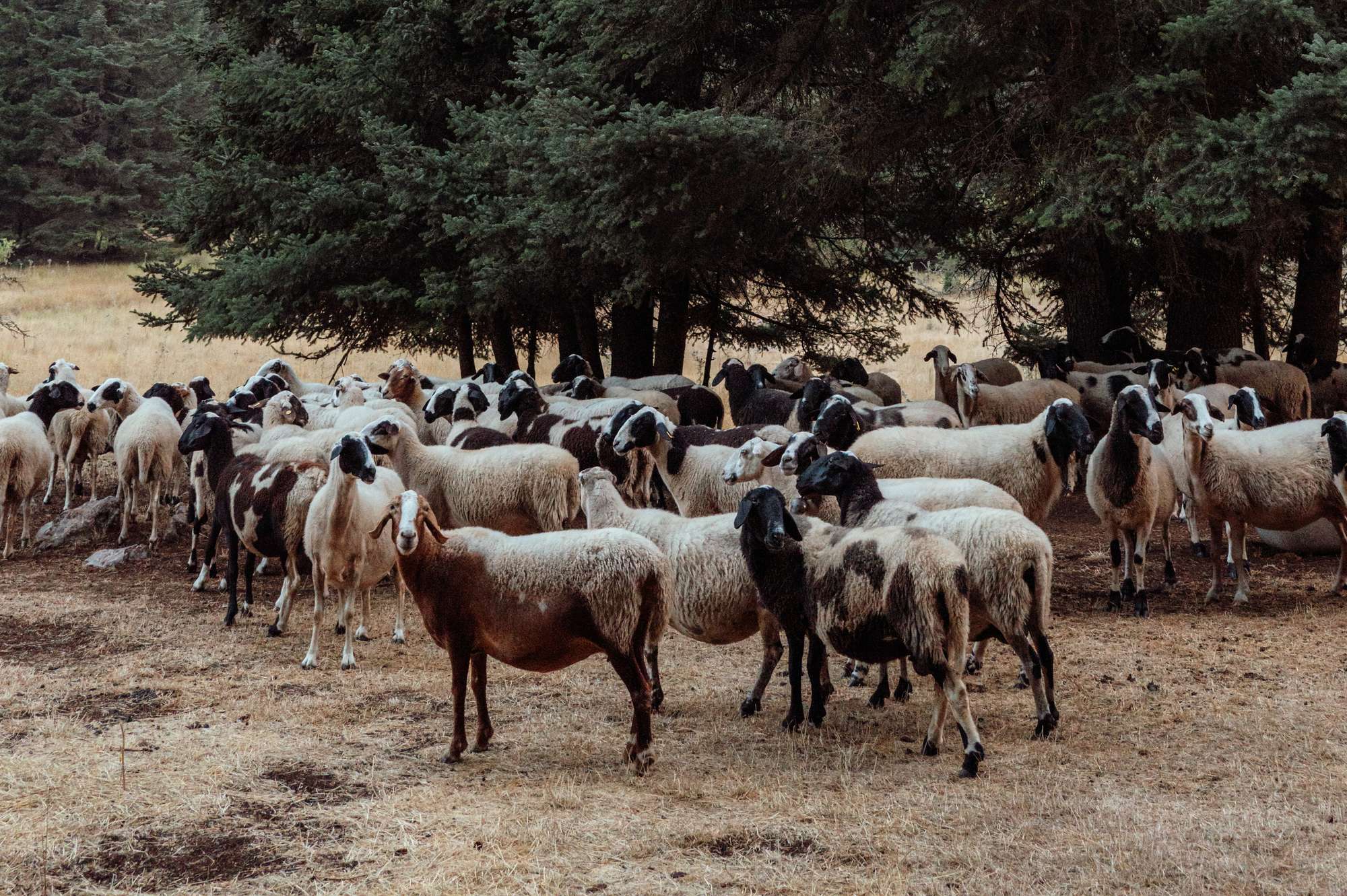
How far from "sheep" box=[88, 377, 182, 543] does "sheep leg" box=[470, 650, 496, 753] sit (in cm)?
817

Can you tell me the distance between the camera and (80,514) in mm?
15125

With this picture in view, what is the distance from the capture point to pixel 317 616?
9516mm

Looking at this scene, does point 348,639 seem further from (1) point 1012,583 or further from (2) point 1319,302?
(2) point 1319,302

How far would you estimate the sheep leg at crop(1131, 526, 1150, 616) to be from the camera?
10.8m

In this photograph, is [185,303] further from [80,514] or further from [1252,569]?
[1252,569]

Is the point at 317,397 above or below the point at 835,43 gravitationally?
below

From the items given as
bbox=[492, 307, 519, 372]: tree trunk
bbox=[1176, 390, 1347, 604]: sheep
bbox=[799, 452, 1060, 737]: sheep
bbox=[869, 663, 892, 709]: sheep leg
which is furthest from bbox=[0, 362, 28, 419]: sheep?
bbox=[1176, 390, 1347, 604]: sheep

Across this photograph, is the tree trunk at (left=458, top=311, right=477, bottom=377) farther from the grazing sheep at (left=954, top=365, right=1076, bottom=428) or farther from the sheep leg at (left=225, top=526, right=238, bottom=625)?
the sheep leg at (left=225, top=526, right=238, bottom=625)

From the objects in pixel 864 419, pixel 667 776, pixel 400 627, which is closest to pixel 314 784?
pixel 667 776

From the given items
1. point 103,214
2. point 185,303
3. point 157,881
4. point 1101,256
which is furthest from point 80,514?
point 103,214

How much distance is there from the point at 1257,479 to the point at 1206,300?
28.2 ft

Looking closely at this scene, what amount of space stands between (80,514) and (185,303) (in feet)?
16.8

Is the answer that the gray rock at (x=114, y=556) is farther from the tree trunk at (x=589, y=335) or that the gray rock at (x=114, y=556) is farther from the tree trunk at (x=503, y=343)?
the tree trunk at (x=589, y=335)

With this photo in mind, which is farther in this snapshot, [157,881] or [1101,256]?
[1101,256]
